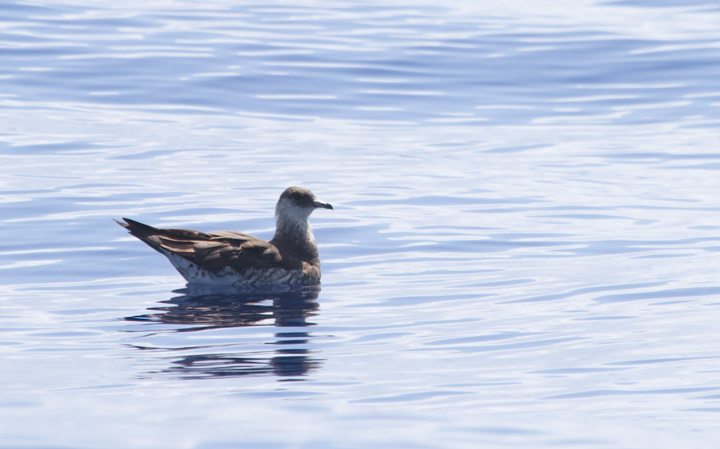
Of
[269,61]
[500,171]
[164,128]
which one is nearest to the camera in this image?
[500,171]

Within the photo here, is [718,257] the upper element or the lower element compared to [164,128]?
lower

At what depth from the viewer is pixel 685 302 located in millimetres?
9586

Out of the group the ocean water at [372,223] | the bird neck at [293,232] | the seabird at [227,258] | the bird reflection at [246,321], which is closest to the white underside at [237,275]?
the seabird at [227,258]

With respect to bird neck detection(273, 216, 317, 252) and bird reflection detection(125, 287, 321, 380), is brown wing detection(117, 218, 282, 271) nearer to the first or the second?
bird reflection detection(125, 287, 321, 380)

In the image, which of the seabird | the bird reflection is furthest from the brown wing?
the bird reflection

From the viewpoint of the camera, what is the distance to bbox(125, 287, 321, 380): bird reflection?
288 inches

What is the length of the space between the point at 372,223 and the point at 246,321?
4.38 metres

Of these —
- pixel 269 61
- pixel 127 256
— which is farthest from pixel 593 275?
pixel 269 61

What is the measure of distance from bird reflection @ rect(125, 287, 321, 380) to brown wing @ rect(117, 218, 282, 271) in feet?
1.17

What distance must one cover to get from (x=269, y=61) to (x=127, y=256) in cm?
1291

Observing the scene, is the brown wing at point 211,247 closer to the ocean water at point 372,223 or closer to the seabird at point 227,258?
the seabird at point 227,258

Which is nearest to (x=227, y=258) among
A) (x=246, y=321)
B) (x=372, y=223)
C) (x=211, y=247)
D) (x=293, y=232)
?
(x=211, y=247)

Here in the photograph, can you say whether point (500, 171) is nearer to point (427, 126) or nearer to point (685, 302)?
point (427, 126)

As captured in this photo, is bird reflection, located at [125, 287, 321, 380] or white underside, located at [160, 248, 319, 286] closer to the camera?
bird reflection, located at [125, 287, 321, 380]
